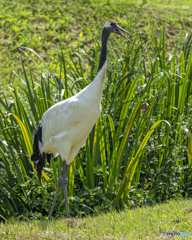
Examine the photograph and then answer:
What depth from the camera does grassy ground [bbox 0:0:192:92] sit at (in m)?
7.65

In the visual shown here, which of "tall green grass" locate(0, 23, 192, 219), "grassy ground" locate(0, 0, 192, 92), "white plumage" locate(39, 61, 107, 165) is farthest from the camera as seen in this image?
"grassy ground" locate(0, 0, 192, 92)

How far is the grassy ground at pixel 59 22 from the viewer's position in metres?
7.65

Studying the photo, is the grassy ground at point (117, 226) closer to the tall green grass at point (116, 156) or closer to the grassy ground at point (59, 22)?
the tall green grass at point (116, 156)

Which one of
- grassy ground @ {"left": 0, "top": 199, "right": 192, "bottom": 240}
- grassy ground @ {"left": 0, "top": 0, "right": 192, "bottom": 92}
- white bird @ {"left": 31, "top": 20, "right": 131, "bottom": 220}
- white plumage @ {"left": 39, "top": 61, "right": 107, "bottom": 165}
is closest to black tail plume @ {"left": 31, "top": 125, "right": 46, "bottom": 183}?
white bird @ {"left": 31, "top": 20, "right": 131, "bottom": 220}

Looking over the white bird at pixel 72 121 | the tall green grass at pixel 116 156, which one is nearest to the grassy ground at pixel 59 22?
the tall green grass at pixel 116 156

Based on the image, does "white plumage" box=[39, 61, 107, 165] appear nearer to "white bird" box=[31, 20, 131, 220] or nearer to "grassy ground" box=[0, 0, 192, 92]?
"white bird" box=[31, 20, 131, 220]

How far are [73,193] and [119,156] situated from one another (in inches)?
31.0

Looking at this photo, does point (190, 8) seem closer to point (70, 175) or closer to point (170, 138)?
point (170, 138)

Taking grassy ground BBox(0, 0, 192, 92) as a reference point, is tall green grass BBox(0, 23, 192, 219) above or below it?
below

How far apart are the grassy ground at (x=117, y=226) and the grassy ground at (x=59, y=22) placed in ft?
15.9

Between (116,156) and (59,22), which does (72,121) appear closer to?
(116,156)

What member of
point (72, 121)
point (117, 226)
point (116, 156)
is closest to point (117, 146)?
point (116, 156)

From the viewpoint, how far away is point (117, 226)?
102 inches

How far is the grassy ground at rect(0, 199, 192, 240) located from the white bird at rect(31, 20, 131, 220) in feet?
1.38
